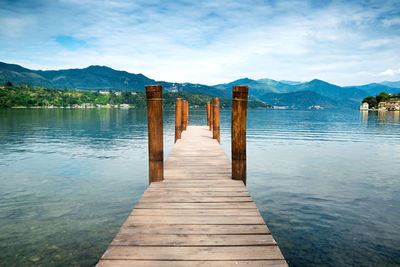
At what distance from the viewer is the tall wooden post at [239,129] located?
7059 mm

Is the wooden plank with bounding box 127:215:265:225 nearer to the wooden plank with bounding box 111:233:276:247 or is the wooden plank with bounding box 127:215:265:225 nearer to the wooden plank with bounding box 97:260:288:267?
the wooden plank with bounding box 111:233:276:247

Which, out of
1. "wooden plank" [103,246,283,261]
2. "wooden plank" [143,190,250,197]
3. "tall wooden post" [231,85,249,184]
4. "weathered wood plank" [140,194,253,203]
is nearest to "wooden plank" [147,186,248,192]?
"wooden plank" [143,190,250,197]

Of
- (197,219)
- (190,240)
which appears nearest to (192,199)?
(197,219)

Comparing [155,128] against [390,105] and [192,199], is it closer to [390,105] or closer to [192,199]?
[192,199]

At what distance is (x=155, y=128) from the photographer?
7000mm

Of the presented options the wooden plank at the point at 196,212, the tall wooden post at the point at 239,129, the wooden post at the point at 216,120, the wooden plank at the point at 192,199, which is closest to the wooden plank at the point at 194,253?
the wooden plank at the point at 196,212

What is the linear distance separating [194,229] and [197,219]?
40 centimetres

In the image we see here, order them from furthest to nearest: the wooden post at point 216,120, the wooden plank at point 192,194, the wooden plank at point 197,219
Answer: the wooden post at point 216,120
the wooden plank at point 192,194
the wooden plank at point 197,219

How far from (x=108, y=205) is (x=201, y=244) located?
7051 millimetres

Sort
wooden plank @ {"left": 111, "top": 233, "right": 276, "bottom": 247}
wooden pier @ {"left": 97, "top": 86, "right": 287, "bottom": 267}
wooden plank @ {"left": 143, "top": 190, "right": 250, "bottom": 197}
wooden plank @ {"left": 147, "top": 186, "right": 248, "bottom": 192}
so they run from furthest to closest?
wooden plank @ {"left": 147, "top": 186, "right": 248, "bottom": 192}
wooden plank @ {"left": 143, "top": 190, "right": 250, "bottom": 197}
wooden plank @ {"left": 111, "top": 233, "right": 276, "bottom": 247}
wooden pier @ {"left": 97, "top": 86, "right": 287, "bottom": 267}

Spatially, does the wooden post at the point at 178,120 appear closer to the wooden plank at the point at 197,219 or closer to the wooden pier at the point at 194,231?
the wooden pier at the point at 194,231

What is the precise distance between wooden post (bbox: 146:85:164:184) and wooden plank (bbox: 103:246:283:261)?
3541 millimetres

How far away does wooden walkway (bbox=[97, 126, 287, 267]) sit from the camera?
136 inches

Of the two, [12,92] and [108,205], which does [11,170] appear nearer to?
[108,205]
